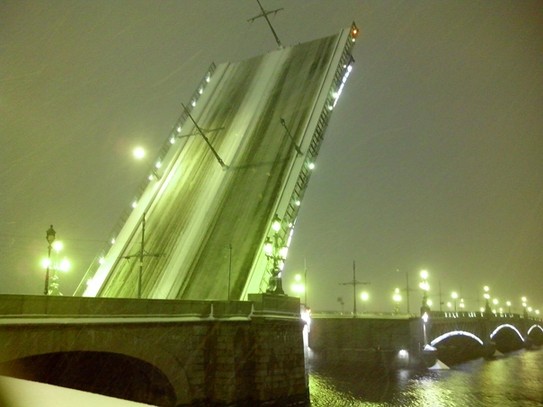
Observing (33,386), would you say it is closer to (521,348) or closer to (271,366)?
(271,366)

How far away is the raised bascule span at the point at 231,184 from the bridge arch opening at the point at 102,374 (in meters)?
5.51

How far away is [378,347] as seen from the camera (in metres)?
43.4

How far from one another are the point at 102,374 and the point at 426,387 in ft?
77.6

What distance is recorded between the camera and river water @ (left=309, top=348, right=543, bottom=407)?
27.5 meters

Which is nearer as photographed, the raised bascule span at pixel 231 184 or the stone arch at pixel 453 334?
the raised bascule span at pixel 231 184

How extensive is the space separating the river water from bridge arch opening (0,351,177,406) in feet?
35.6

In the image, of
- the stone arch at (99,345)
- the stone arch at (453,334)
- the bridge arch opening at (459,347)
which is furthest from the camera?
the bridge arch opening at (459,347)

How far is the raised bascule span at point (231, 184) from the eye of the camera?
24.5 meters

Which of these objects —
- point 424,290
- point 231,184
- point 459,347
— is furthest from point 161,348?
point 459,347

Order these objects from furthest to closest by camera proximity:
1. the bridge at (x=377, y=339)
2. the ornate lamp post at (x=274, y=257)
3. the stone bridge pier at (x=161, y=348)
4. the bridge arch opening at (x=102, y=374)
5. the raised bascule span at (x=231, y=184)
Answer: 1. the bridge at (x=377, y=339)
2. the raised bascule span at (x=231, y=184)
3. the ornate lamp post at (x=274, y=257)
4. the bridge arch opening at (x=102, y=374)
5. the stone bridge pier at (x=161, y=348)

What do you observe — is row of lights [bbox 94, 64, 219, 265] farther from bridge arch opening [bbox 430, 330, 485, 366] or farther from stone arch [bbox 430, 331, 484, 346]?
bridge arch opening [bbox 430, 330, 485, 366]

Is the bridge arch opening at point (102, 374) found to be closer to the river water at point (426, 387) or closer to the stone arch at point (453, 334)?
the river water at point (426, 387)

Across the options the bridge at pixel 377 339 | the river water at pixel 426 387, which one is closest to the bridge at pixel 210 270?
the river water at pixel 426 387

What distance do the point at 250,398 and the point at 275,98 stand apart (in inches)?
764
